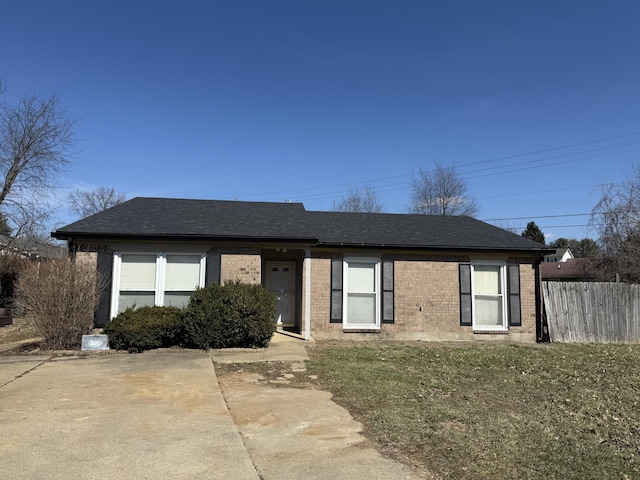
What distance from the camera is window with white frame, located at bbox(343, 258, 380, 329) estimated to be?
42.9ft

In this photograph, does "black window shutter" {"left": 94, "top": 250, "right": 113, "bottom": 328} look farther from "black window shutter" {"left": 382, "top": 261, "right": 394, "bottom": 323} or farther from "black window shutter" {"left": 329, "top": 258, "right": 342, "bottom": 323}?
"black window shutter" {"left": 382, "top": 261, "right": 394, "bottom": 323}

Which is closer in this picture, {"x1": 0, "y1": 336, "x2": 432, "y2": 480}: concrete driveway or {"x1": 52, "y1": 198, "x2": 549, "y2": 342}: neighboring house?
{"x1": 0, "y1": 336, "x2": 432, "y2": 480}: concrete driveway

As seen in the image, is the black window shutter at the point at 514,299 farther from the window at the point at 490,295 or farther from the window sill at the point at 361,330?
the window sill at the point at 361,330

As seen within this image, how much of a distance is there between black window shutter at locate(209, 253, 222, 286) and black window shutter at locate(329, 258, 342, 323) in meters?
3.37

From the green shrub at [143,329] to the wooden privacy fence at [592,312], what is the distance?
11105mm

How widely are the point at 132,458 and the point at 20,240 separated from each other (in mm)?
25816

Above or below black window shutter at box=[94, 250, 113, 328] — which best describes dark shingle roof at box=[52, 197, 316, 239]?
above

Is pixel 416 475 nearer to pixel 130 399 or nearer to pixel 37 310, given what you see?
pixel 130 399

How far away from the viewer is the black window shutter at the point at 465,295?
1329cm

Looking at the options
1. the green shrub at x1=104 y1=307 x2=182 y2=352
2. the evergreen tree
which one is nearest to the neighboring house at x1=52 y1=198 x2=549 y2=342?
the green shrub at x1=104 y1=307 x2=182 y2=352

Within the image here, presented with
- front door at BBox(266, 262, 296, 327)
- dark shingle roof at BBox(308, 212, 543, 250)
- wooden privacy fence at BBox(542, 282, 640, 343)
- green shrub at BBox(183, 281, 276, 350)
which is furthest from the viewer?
front door at BBox(266, 262, 296, 327)

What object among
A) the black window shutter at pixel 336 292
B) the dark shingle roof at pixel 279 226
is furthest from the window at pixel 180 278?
the black window shutter at pixel 336 292

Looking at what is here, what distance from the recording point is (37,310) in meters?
9.65

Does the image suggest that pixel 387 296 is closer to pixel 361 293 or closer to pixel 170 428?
pixel 361 293
